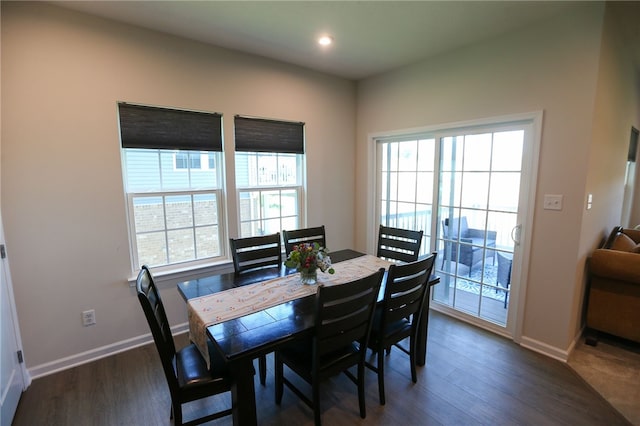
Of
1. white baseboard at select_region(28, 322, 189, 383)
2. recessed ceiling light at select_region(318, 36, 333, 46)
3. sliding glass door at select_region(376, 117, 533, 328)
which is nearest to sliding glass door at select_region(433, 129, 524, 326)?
sliding glass door at select_region(376, 117, 533, 328)

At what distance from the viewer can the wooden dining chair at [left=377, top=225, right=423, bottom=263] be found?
266 cm

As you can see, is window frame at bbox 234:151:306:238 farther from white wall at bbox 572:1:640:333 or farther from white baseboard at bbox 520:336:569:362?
white wall at bbox 572:1:640:333

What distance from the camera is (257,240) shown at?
101 inches

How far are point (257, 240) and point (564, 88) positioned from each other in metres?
2.74

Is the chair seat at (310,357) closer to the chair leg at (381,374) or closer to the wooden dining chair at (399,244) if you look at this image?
the chair leg at (381,374)

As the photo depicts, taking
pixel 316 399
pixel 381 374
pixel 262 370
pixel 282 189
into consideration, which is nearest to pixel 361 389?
pixel 381 374

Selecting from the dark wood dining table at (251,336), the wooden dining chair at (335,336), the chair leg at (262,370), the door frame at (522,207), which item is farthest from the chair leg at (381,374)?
the door frame at (522,207)

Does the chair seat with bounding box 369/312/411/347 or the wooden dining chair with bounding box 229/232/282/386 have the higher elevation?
the wooden dining chair with bounding box 229/232/282/386

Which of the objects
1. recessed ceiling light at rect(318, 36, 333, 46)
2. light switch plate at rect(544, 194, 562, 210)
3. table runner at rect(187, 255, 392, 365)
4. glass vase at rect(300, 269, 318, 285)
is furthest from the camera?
recessed ceiling light at rect(318, 36, 333, 46)

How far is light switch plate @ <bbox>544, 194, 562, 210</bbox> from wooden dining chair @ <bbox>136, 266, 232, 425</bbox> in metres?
2.70

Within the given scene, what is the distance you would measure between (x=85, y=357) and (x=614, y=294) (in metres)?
4.52

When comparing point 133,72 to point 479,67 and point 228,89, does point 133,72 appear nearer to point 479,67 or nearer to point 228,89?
point 228,89

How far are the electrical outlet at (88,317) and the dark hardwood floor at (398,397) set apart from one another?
34cm

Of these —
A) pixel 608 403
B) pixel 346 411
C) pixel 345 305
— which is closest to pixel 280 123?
pixel 345 305
